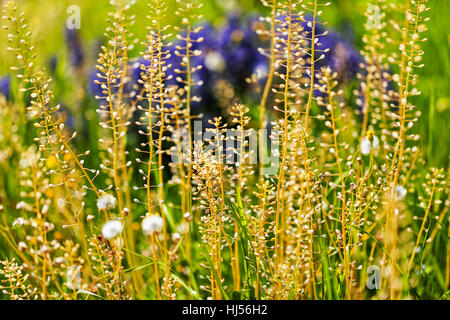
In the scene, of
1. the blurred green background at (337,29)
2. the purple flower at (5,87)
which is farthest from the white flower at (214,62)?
the purple flower at (5,87)

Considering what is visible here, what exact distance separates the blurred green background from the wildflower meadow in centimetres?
2

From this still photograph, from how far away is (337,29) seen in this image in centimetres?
312

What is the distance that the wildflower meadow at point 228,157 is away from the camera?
1.24 m

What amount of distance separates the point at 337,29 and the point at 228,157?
6.88 feet

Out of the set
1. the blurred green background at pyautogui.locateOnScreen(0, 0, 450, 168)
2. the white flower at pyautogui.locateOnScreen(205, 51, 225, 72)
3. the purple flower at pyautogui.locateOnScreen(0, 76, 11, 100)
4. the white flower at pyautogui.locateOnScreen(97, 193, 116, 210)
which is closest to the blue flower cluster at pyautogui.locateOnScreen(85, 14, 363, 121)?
the white flower at pyautogui.locateOnScreen(205, 51, 225, 72)

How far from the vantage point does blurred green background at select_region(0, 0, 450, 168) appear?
2153 mm

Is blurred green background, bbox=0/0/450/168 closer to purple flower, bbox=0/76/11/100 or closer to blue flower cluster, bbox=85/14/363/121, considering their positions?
purple flower, bbox=0/76/11/100

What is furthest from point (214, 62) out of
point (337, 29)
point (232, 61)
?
point (337, 29)

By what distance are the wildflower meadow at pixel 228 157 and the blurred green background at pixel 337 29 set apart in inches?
0.6

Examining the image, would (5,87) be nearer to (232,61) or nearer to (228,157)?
(232,61)

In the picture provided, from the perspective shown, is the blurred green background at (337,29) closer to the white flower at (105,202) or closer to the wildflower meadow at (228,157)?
the wildflower meadow at (228,157)
